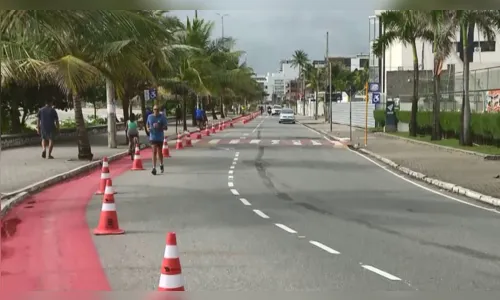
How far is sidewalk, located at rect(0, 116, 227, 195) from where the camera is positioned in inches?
611

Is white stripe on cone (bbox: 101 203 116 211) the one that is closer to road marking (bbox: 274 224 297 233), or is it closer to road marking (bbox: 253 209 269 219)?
road marking (bbox: 274 224 297 233)

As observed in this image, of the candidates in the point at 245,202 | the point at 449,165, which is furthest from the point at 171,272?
the point at 449,165

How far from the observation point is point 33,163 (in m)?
19.9

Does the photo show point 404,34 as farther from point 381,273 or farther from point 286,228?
point 381,273

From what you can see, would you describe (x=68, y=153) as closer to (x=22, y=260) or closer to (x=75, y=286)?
(x=22, y=260)

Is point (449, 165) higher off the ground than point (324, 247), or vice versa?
point (324, 247)

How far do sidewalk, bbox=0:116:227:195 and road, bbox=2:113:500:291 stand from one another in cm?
178

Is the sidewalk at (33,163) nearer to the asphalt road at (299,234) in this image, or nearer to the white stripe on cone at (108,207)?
the asphalt road at (299,234)

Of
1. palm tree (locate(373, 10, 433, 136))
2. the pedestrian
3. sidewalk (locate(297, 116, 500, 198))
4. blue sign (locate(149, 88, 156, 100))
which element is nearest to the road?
sidewalk (locate(297, 116, 500, 198))

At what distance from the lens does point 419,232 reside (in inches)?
392

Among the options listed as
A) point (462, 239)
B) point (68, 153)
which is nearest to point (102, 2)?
point (462, 239)

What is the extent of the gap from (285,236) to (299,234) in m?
0.26

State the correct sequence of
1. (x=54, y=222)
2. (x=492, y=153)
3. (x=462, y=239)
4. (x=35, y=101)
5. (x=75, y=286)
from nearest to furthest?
1. (x=75, y=286)
2. (x=462, y=239)
3. (x=54, y=222)
4. (x=492, y=153)
5. (x=35, y=101)

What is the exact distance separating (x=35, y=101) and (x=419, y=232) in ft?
79.5
